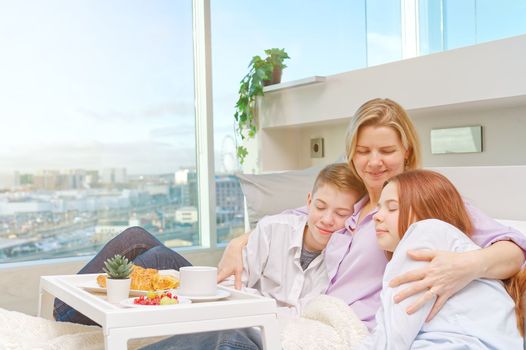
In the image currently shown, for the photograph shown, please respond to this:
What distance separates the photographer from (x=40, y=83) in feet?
9.50

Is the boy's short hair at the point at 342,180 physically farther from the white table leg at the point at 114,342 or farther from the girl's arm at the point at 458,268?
the white table leg at the point at 114,342

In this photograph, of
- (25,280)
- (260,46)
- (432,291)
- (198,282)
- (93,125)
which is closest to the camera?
(432,291)

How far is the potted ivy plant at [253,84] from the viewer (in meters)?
3.09

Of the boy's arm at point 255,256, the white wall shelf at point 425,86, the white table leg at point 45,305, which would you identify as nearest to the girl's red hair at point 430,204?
the boy's arm at point 255,256

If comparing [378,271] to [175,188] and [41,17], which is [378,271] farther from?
[41,17]

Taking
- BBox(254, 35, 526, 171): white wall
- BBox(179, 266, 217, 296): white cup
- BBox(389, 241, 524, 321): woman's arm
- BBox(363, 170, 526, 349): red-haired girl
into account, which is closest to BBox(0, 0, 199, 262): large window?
BBox(254, 35, 526, 171): white wall

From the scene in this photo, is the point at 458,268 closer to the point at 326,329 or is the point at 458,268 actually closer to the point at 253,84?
the point at 326,329

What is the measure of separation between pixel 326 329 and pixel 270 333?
24cm

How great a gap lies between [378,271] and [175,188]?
1867mm

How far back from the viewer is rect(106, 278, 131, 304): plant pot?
1338 mm

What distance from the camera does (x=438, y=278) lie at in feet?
4.01

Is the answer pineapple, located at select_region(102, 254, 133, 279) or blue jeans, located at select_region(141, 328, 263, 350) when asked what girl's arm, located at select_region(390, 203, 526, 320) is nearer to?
blue jeans, located at select_region(141, 328, 263, 350)

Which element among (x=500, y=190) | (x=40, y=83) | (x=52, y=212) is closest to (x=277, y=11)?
(x=40, y=83)

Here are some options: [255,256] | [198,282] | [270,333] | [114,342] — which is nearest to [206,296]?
[198,282]
